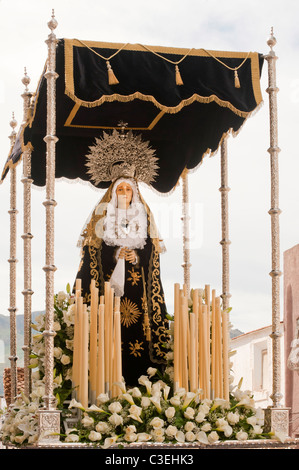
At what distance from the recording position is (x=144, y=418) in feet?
19.0

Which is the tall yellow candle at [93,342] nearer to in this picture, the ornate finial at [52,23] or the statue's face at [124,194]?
the statue's face at [124,194]

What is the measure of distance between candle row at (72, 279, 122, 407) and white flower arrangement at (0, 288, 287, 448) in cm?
13

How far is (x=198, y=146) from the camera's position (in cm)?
768

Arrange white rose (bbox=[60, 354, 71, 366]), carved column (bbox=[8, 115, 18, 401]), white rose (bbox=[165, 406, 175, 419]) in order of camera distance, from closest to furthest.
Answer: white rose (bbox=[165, 406, 175, 419])
white rose (bbox=[60, 354, 71, 366])
carved column (bbox=[8, 115, 18, 401])

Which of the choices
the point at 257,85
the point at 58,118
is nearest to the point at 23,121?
the point at 58,118

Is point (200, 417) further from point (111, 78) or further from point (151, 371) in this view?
point (111, 78)

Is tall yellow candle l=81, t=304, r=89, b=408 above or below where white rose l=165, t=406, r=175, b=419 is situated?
above

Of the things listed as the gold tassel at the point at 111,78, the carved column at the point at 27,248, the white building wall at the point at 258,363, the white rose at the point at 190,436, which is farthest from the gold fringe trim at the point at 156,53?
the white building wall at the point at 258,363

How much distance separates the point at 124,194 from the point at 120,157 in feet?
1.51

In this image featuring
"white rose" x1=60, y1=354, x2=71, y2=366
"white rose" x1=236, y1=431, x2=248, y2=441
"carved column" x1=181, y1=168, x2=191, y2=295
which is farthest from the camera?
"carved column" x1=181, y1=168, x2=191, y2=295

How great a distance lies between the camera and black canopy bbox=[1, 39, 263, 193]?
243 inches

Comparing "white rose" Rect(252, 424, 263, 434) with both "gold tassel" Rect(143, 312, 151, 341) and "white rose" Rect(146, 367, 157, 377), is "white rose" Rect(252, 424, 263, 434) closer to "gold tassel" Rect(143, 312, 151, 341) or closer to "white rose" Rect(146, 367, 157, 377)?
"white rose" Rect(146, 367, 157, 377)

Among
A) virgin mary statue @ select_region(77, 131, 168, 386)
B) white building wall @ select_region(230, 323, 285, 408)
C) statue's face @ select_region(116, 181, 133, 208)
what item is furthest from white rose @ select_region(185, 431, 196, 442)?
white building wall @ select_region(230, 323, 285, 408)

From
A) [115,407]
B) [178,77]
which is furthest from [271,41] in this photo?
[115,407]
